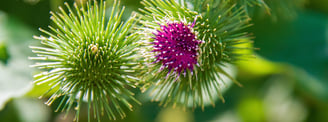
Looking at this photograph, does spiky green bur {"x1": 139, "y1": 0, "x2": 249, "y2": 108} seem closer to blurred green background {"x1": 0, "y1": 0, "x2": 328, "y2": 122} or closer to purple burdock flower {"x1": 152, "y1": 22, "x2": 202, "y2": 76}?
purple burdock flower {"x1": 152, "y1": 22, "x2": 202, "y2": 76}

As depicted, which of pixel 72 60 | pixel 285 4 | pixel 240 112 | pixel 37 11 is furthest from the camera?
pixel 240 112

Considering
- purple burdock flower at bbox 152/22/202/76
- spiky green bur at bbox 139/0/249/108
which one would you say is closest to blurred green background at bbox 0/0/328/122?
spiky green bur at bbox 139/0/249/108

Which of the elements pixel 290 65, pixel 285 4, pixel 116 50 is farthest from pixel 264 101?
pixel 116 50

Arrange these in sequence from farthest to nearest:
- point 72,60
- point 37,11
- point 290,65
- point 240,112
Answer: point 240,112 → point 290,65 → point 37,11 → point 72,60

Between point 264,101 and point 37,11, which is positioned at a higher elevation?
point 37,11

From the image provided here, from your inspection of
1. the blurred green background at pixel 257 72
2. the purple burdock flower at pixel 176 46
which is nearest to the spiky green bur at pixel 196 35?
the purple burdock flower at pixel 176 46

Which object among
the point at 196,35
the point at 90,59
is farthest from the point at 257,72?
the point at 90,59

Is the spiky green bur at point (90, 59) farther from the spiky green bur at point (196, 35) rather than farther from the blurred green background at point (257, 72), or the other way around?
the blurred green background at point (257, 72)

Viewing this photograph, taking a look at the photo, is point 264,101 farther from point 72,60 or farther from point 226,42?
point 72,60
